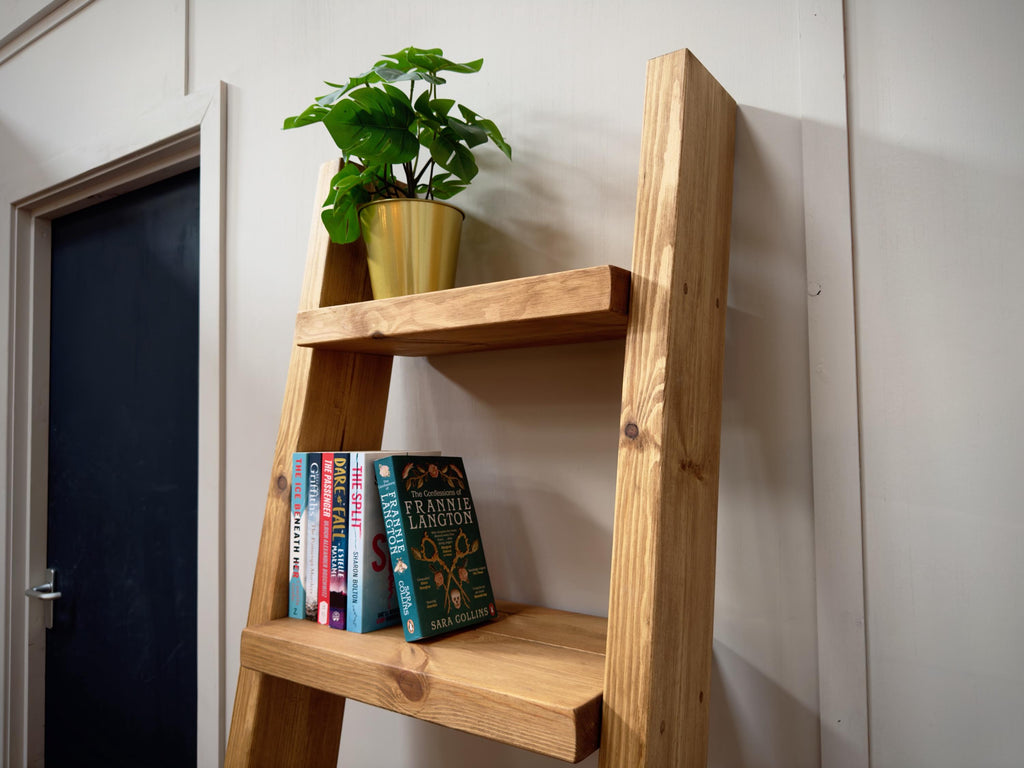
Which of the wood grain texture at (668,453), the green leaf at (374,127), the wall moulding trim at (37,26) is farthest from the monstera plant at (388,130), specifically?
the wall moulding trim at (37,26)

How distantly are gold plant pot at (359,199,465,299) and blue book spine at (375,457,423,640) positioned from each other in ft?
0.72

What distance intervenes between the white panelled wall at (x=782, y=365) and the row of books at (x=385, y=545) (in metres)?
0.14

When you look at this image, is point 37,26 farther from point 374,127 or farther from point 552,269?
point 552,269

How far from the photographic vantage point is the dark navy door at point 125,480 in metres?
1.48

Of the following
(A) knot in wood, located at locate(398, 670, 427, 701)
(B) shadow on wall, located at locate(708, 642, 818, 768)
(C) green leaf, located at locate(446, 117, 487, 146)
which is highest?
(C) green leaf, located at locate(446, 117, 487, 146)

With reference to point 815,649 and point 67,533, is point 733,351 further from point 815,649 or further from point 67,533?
point 67,533

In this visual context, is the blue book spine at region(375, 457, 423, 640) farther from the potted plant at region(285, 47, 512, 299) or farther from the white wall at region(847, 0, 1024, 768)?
the white wall at region(847, 0, 1024, 768)

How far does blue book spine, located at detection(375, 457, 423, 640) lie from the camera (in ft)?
2.47

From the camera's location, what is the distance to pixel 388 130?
0.82 metres

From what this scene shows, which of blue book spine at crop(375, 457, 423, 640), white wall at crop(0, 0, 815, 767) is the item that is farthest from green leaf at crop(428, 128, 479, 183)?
blue book spine at crop(375, 457, 423, 640)

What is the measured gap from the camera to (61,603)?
176 centimetres

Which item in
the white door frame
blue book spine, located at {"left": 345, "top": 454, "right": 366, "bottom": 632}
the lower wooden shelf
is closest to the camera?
the lower wooden shelf

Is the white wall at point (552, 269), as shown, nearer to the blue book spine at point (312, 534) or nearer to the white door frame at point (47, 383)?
the white door frame at point (47, 383)

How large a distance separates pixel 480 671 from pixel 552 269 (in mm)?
Answer: 516
